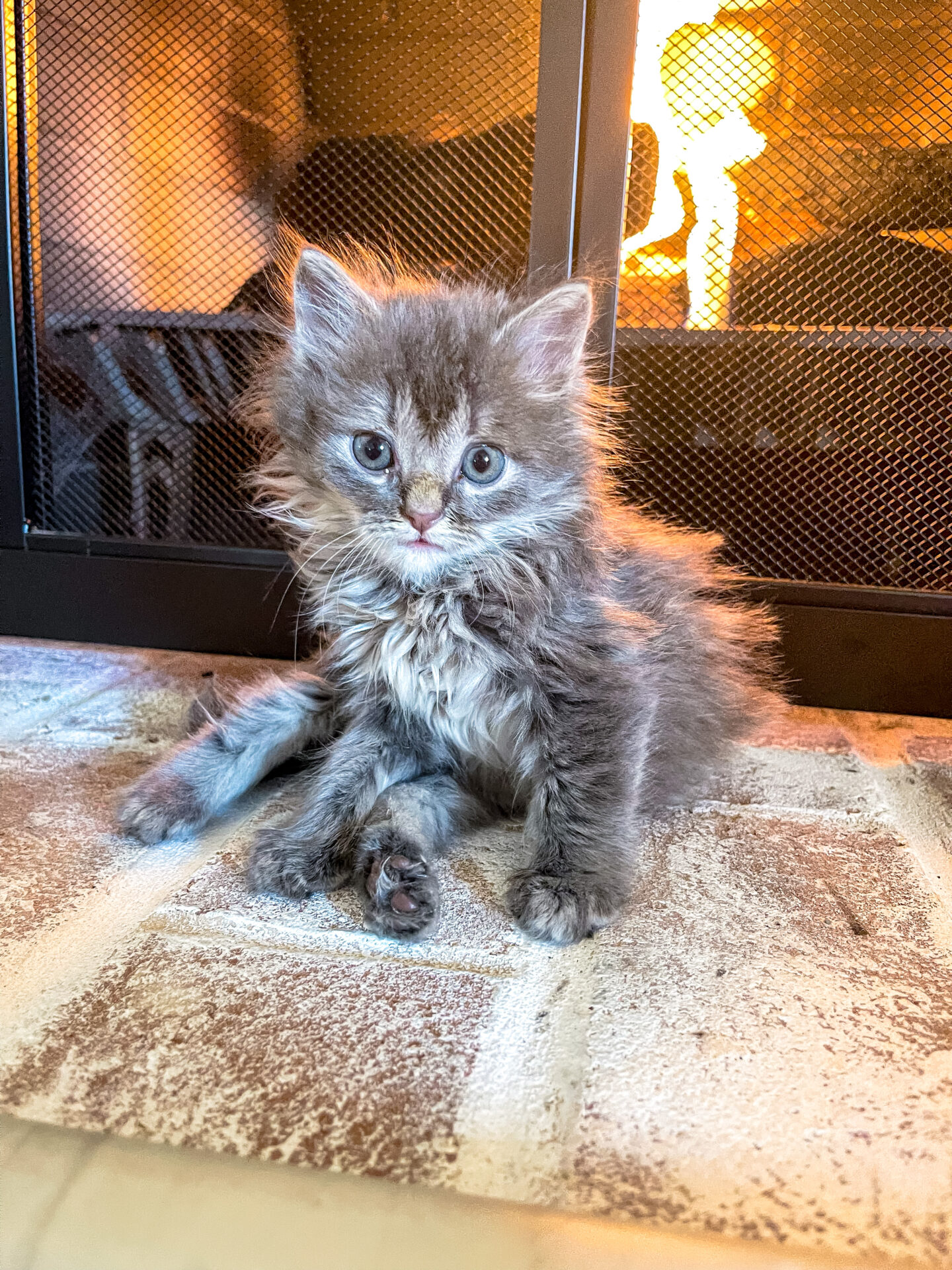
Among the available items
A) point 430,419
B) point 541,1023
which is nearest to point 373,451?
point 430,419

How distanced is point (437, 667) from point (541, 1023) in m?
0.49

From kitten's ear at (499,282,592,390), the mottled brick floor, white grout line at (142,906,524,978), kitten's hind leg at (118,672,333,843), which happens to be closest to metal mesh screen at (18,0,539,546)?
kitten's ear at (499,282,592,390)

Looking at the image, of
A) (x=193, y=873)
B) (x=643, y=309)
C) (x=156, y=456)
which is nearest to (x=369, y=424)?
(x=193, y=873)

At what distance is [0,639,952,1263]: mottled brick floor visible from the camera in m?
0.69

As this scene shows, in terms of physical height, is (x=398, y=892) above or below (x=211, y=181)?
below

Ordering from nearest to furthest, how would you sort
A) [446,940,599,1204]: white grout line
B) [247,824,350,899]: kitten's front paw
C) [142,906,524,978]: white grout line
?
[446,940,599,1204]: white grout line, [142,906,524,978]: white grout line, [247,824,350,899]: kitten's front paw

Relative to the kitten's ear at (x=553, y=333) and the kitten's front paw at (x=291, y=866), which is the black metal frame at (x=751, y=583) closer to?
the kitten's ear at (x=553, y=333)

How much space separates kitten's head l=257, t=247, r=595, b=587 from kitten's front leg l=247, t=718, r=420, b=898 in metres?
0.26

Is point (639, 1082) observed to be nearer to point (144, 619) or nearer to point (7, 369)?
point (144, 619)

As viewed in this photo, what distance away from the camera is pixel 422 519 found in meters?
1.10

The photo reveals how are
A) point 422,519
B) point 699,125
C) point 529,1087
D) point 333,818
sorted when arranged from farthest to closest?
point 699,125, point 333,818, point 422,519, point 529,1087

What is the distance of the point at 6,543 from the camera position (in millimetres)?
1971

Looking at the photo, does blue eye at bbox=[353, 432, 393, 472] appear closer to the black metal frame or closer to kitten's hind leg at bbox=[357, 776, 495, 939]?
kitten's hind leg at bbox=[357, 776, 495, 939]

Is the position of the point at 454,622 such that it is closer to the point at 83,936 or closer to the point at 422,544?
the point at 422,544
